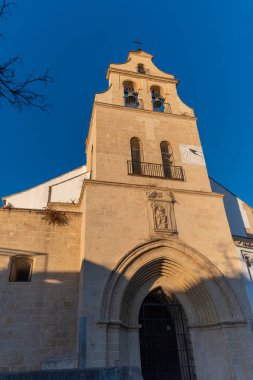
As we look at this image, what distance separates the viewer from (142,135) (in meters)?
12.4

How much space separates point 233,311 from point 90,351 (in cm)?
423

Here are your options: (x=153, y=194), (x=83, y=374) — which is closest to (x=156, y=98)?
(x=153, y=194)

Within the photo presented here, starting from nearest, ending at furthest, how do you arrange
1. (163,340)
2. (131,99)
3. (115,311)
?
1. (115,311)
2. (163,340)
3. (131,99)

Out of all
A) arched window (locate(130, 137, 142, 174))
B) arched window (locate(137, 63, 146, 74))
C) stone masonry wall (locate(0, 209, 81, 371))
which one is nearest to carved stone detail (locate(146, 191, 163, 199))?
arched window (locate(130, 137, 142, 174))

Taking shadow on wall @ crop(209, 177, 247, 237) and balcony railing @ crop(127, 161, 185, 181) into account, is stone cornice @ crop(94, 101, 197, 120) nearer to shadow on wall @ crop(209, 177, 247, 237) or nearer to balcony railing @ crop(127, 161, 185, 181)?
balcony railing @ crop(127, 161, 185, 181)

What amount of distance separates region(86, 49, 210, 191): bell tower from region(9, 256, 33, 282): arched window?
141 inches

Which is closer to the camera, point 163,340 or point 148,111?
Answer: point 163,340

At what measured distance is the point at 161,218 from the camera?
32.8 feet

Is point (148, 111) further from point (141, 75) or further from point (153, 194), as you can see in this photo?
point (153, 194)

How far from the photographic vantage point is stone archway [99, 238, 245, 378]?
27.2 ft

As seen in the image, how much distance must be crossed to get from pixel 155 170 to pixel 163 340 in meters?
5.75

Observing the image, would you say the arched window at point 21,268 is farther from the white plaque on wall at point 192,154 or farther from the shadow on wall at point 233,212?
the shadow on wall at point 233,212

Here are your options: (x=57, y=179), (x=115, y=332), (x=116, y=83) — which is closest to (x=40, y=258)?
(x=115, y=332)

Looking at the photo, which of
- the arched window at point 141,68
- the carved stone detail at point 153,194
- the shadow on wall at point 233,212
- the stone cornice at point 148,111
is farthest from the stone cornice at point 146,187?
the arched window at point 141,68
